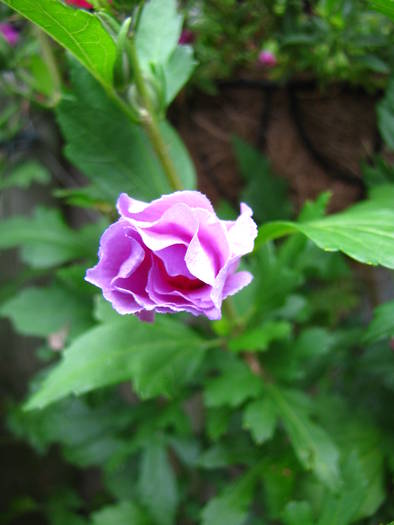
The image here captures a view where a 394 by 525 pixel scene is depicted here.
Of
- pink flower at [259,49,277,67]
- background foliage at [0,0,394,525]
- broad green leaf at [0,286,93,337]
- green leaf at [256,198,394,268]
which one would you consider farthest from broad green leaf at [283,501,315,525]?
pink flower at [259,49,277,67]

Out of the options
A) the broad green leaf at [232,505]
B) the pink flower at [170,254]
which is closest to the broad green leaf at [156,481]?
the broad green leaf at [232,505]

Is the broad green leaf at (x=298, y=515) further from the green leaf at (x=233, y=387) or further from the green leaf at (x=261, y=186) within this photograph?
the green leaf at (x=261, y=186)

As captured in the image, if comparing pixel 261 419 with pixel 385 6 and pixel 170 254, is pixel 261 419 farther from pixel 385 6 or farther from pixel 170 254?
pixel 385 6

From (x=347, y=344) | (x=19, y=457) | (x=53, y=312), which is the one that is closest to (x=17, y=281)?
(x=53, y=312)

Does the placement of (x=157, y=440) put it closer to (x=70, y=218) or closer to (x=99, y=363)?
(x=99, y=363)

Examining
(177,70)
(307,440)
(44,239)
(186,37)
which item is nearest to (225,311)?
(307,440)
